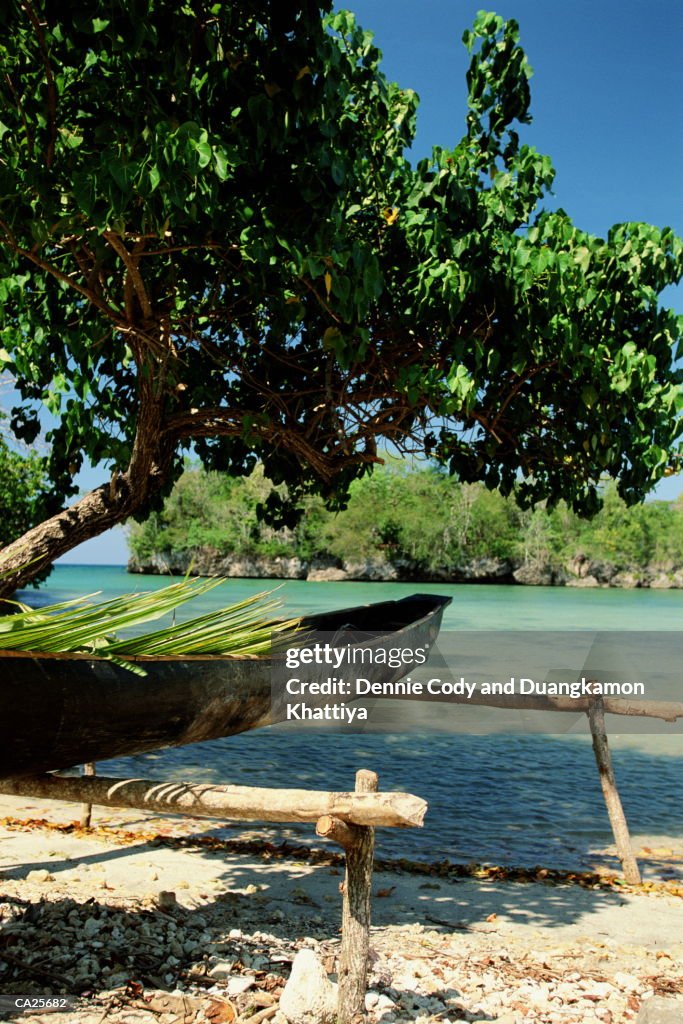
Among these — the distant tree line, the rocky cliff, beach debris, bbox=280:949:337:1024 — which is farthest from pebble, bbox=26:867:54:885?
the rocky cliff

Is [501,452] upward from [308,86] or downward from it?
downward

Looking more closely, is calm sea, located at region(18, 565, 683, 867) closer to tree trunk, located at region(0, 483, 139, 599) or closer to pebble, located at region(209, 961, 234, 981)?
tree trunk, located at region(0, 483, 139, 599)

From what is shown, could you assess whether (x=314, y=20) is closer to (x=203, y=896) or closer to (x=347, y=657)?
(x=347, y=657)

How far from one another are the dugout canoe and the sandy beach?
2.48 feet

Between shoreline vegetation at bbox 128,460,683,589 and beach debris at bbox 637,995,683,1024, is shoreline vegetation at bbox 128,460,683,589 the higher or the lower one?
the higher one

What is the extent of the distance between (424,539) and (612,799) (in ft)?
112

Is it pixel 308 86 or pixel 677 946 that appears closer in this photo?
pixel 308 86

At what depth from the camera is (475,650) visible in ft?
54.3

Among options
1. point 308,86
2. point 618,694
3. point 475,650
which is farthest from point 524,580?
point 308,86

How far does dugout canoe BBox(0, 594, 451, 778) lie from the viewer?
198 centimetres

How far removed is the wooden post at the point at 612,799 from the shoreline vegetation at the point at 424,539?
32.7 meters

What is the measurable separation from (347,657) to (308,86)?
257 centimetres

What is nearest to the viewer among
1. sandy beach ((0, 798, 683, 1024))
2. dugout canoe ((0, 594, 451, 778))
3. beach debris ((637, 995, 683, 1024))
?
dugout canoe ((0, 594, 451, 778))

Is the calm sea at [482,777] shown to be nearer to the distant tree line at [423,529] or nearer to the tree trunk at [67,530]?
the tree trunk at [67,530]
